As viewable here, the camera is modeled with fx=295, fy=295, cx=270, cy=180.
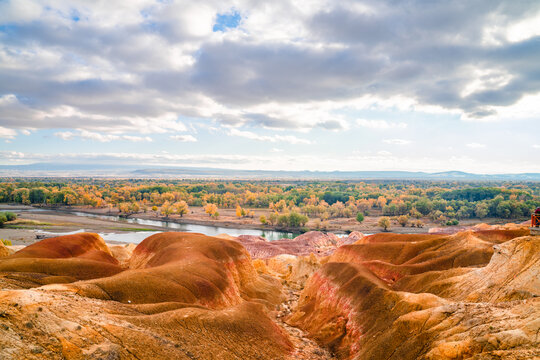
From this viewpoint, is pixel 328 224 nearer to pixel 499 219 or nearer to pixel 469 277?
pixel 499 219

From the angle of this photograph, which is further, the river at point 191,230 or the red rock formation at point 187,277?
the river at point 191,230

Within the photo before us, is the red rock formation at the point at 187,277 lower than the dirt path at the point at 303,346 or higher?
higher

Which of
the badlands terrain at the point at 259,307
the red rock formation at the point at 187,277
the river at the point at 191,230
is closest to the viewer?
the badlands terrain at the point at 259,307

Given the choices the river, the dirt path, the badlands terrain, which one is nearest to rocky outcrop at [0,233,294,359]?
the badlands terrain

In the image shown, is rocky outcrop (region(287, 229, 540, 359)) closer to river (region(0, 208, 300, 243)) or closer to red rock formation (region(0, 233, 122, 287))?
red rock formation (region(0, 233, 122, 287))

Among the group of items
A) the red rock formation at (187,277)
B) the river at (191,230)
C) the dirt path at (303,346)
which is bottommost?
the river at (191,230)

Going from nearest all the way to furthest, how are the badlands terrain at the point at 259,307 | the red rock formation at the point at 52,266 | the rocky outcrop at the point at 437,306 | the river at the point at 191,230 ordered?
the badlands terrain at the point at 259,307, the rocky outcrop at the point at 437,306, the red rock formation at the point at 52,266, the river at the point at 191,230

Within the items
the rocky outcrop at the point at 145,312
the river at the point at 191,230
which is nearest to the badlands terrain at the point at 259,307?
the rocky outcrop at the point at 145,312

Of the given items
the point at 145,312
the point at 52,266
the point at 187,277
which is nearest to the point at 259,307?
the point at 187,277

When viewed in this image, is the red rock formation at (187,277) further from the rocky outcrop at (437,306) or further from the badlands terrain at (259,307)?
the rocky outcrop at (437,306)
